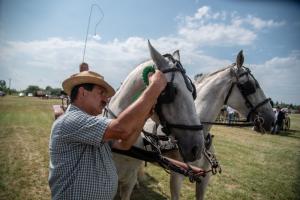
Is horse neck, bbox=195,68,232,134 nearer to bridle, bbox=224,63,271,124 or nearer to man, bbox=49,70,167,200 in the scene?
bridle, bbox=224,63,271,124

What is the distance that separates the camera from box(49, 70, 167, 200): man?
1779 millimetres

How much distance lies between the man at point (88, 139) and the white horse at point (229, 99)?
90.5 inches

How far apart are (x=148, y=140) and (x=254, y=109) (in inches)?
80.5

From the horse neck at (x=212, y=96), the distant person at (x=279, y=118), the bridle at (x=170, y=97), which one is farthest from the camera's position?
the distant person at (x=279, y=118)

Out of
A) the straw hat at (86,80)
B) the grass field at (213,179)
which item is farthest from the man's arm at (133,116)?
the grass field at (213,179)

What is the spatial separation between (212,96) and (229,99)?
375 mm

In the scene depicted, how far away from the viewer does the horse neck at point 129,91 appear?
2826 millimetres

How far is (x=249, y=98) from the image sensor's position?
431cm

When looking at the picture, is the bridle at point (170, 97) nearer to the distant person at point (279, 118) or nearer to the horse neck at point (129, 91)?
the horse neck at point (129, 91)

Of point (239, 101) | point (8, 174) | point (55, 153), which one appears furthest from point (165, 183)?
point (55, 153)

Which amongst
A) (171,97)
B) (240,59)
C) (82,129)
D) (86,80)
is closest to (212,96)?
(240,59)

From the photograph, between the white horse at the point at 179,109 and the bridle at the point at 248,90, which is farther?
the bridle at the point at 248,90

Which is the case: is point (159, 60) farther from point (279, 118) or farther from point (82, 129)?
point (279, 118)

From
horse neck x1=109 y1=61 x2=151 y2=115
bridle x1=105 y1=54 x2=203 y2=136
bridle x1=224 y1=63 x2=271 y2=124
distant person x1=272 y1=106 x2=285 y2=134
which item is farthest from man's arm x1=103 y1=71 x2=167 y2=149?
distant person x1=272 y1=106 x2=285 y2=134
